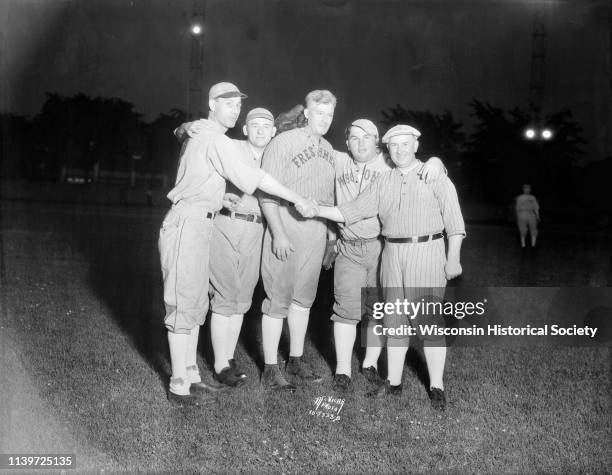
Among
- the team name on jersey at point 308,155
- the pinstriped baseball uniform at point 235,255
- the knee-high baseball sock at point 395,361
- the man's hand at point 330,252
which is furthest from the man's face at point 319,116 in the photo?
the knee-high baseball sock at point 395,361

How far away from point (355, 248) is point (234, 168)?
1.20m

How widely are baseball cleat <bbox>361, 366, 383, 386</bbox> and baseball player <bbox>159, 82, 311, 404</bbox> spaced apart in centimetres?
139

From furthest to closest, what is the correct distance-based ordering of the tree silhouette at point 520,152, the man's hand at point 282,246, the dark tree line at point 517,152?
the tree silhouette at point 520,152 < the dark tree line at point 517,152 < the man's hand at point 282,246

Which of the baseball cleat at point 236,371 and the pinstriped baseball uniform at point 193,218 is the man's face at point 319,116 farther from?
the baseball cleat at point 236,371

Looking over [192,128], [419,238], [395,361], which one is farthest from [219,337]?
[419,238]

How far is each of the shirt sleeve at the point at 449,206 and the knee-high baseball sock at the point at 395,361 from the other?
0.95 m

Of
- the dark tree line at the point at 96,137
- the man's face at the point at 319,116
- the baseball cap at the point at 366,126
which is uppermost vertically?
the dark tree line at the point at 96,137

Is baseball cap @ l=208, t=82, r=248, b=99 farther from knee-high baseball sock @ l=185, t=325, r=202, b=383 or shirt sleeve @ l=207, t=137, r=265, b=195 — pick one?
knee-high baseball sock @ l=185, t=325, r=202, b=383

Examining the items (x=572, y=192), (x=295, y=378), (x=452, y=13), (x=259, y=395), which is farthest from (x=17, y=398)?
(x=572, y=192)

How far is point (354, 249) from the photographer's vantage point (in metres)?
4.88

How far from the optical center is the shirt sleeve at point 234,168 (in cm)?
427

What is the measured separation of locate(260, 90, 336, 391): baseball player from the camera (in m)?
4.70

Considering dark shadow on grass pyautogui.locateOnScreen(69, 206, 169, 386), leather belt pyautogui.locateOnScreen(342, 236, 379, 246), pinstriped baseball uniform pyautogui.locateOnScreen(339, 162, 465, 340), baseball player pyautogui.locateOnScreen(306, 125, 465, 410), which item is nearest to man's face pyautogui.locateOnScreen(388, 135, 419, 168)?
baseball player pyautogui.locateOnScreen(306, 125, 465, 410)

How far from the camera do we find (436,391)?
4609 mm
